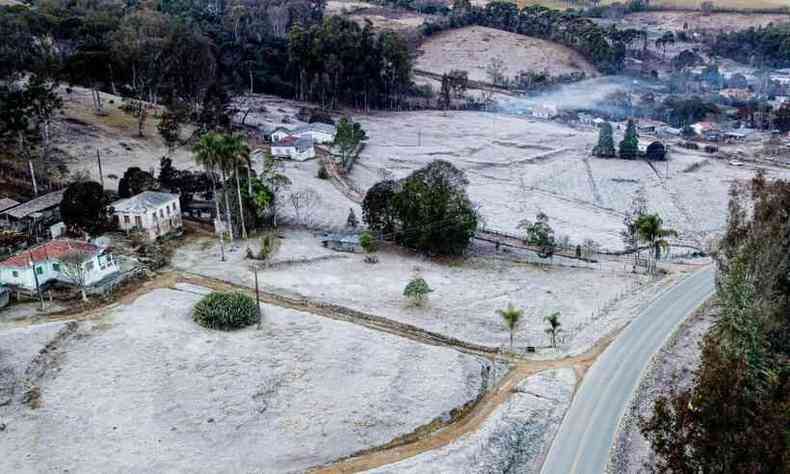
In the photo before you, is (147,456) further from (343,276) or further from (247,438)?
(343,276)

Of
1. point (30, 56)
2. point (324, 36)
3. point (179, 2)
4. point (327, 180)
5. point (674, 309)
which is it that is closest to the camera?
point (674, 309)

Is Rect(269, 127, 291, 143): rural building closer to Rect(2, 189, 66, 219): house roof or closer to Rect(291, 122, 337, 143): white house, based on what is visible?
Rect(291, 122, 337, 143): white house

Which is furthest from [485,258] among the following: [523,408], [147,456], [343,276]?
[147,456]

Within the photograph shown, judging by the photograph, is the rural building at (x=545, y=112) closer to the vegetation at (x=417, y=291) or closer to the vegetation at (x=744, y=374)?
the vegetation at (x=744, y=374)

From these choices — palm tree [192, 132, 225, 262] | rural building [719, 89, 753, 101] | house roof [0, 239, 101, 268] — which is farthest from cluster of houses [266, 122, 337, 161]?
rural building [719, 89, 753, 101]

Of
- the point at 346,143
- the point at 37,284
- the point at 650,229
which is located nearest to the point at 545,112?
the point at 346,143

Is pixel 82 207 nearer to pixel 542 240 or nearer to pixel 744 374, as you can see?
pixel 542 240
